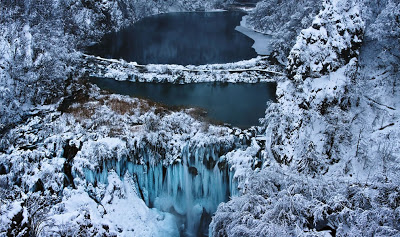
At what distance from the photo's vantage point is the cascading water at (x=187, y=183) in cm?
2030

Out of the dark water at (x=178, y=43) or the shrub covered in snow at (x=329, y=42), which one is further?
the dark water at (x=178, y=43)

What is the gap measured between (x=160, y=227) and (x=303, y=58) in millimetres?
18261

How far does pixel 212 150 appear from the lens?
21172mm

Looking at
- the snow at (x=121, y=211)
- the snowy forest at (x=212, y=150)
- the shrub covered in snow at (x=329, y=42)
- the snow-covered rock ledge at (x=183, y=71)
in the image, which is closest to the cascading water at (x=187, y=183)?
the snowy forest at (x=212, y=150)

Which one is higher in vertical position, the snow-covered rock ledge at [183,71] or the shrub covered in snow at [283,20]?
the shrub covered in snow at [283,20]

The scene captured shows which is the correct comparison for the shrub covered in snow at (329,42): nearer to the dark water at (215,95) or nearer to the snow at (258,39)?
the dark water at (215,95)

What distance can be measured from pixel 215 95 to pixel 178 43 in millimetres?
22221

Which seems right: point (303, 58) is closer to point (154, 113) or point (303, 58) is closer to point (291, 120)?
point (291, 120)

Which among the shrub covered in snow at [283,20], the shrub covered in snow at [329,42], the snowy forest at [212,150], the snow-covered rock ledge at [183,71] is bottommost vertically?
the snowy forest at [212,150]

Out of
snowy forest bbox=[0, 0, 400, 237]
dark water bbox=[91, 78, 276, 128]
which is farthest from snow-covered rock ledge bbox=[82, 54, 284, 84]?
snowy forest bbox=[0, 0, 400, 237]

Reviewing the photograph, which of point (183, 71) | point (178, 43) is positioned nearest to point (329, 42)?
point (183, 71)

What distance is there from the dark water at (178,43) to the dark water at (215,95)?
8288 mm

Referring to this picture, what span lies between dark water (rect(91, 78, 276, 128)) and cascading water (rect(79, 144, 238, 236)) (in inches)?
199

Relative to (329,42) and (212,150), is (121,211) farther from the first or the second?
(329,42)
